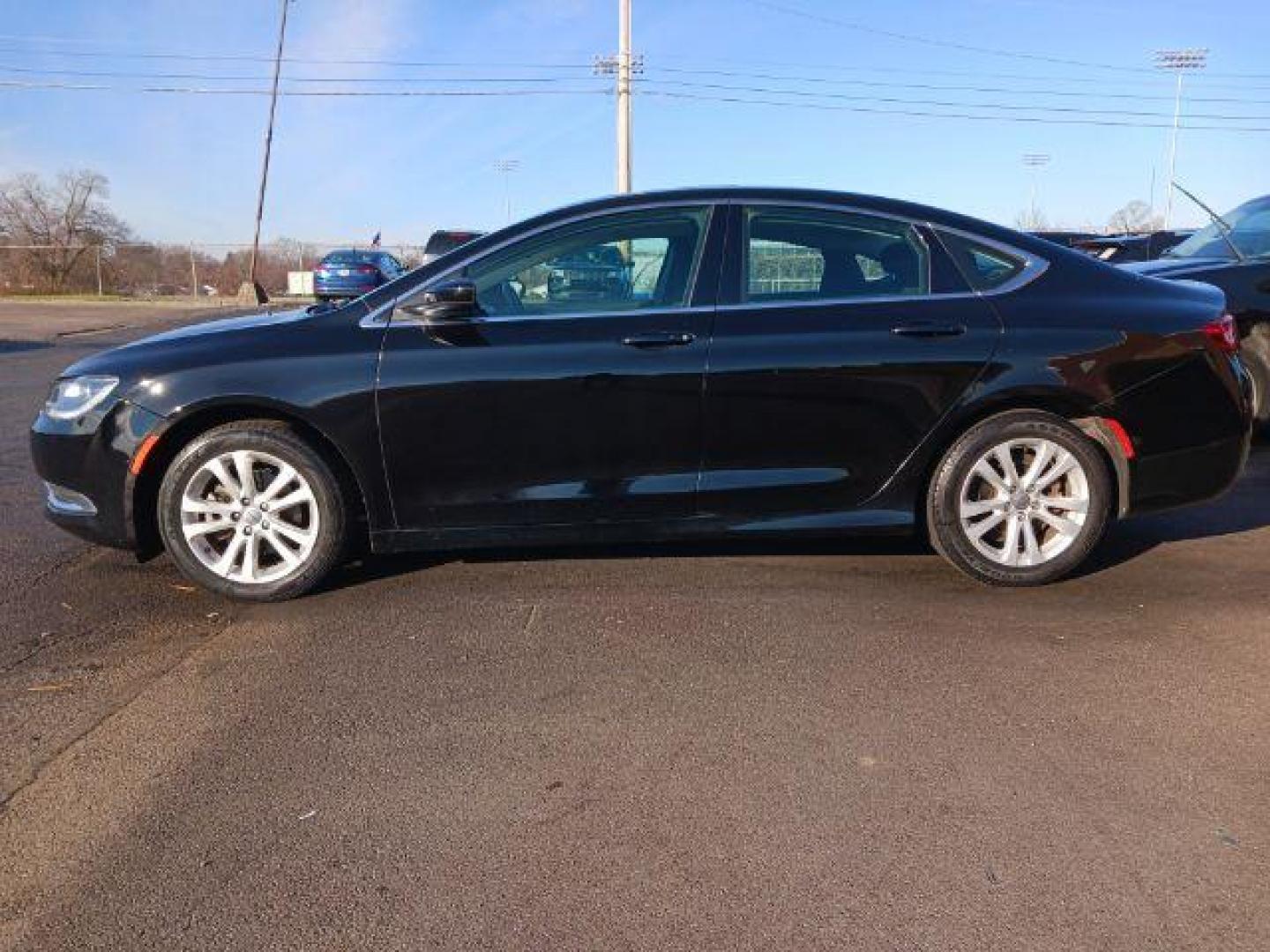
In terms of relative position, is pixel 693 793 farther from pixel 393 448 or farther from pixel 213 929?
pixel 393 448

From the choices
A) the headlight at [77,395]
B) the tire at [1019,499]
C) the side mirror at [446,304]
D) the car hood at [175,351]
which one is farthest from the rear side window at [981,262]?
the headlight at [77,395]

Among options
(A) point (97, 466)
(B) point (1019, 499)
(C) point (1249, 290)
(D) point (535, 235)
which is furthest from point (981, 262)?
(A) point (97, 466)

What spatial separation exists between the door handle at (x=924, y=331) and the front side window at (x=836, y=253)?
0.55 ft

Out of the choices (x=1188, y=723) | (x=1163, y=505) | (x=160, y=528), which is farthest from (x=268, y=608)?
(x=1163, y=505)

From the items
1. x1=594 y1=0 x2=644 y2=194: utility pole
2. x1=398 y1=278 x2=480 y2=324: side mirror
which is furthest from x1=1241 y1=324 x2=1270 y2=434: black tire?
x1=594 y1=0 x2=644 y2=194: utility pole

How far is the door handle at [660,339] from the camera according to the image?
409cm

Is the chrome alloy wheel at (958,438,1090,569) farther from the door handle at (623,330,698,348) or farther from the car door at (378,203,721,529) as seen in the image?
the door handle at (623,330,698,348)

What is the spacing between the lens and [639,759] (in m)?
2.90

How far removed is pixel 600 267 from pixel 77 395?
2.22 meters

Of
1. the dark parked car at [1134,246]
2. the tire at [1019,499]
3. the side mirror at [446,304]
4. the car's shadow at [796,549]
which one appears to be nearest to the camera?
the side mirror at [446,304]

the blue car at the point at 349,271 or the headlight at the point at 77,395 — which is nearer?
the headlight at the point at 77,395

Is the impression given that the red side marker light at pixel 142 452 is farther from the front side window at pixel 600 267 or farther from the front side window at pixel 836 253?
the front side window at pixel 836 253

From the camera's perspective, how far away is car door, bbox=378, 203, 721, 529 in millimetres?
4043

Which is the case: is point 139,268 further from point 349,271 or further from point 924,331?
point 924,331
